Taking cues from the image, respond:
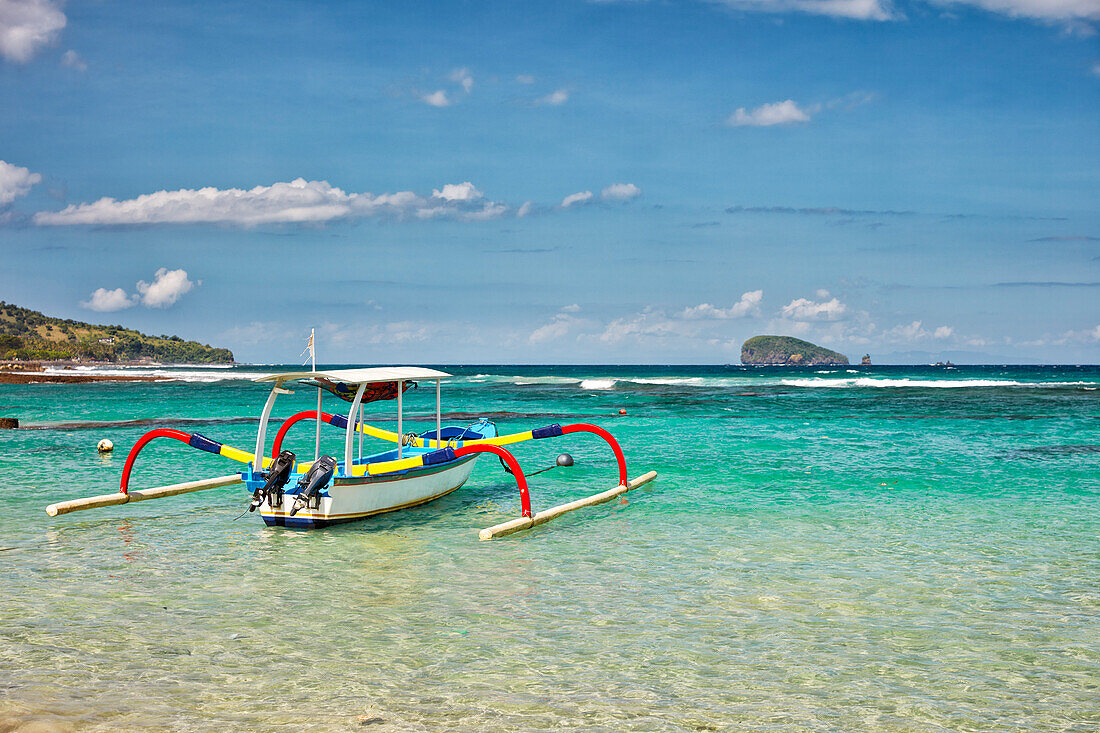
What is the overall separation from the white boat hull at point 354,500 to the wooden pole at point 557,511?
181 centimetres

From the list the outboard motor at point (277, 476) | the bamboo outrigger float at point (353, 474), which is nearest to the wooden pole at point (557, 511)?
the bamboo outrigger float at point (353, 474)

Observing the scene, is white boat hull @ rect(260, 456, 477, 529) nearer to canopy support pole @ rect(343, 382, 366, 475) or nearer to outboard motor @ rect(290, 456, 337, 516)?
outboard motor @ rect(290, 456, 337, 516)

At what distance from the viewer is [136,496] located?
14.7 meters

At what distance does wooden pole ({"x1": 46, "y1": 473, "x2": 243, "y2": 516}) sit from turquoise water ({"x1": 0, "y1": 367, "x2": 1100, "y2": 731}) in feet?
0.55

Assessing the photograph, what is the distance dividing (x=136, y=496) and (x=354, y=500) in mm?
4863

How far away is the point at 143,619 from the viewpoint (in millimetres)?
8148

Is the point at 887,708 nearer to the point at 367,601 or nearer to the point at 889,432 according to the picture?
the point at 367,601

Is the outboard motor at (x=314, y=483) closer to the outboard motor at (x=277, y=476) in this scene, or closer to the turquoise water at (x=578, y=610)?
the outboard motor at (x=277, y=476)

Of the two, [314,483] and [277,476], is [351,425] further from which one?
[277,476]

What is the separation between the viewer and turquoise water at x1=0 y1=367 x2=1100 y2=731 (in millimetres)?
6133

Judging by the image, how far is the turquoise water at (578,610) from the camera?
20.1 feet

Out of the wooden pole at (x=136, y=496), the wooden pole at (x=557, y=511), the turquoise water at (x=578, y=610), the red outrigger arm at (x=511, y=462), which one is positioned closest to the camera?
the turquoise water at (x=578, y=610)

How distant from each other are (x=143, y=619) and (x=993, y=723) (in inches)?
298

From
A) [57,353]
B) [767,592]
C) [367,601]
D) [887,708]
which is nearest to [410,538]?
[367,601]
